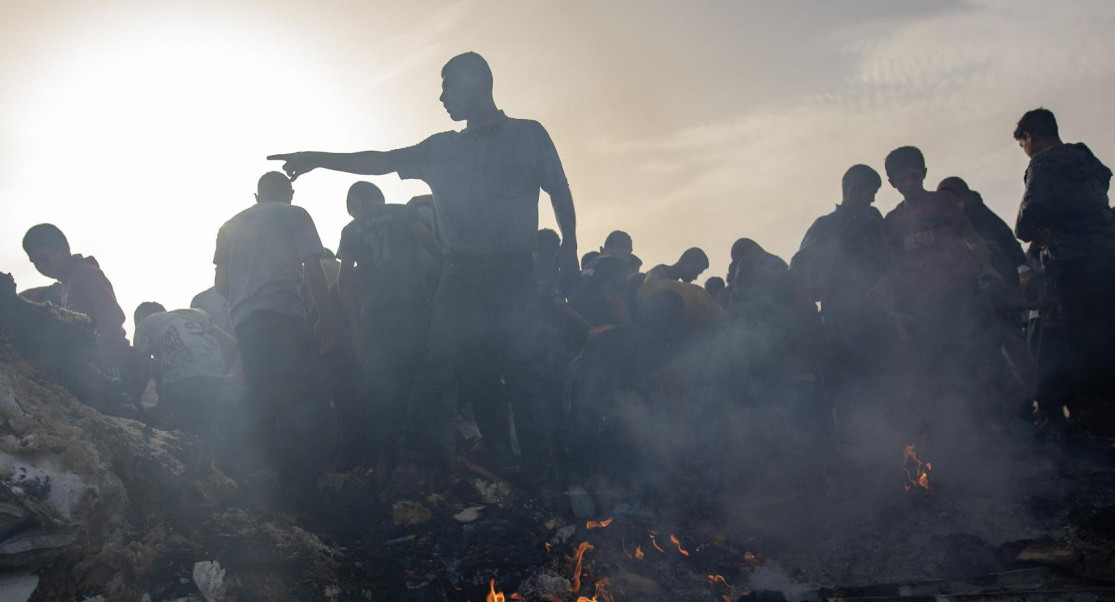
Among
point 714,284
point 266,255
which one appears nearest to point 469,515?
point 266,255

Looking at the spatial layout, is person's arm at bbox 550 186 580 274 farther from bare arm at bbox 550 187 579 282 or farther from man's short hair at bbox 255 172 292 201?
man's short hair at bbox 255 172 292 201

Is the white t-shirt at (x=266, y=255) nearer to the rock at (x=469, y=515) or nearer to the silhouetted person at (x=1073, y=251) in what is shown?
the rock at (x=469, y=515)

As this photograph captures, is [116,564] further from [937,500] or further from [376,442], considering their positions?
[937,500]

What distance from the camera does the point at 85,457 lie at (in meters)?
3.38

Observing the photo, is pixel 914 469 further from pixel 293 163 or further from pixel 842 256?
pixel 293 163

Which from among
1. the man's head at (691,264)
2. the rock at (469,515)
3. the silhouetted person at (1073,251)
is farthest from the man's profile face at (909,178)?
the rock at (469,515)

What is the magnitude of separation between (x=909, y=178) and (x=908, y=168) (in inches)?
3.2

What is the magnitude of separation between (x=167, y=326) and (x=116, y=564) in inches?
113

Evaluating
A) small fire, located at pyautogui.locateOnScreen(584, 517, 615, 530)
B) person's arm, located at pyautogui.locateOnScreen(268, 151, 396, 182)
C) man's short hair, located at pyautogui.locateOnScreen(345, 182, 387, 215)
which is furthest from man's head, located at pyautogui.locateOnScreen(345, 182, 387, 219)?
small fire, located at pyautogui.locateOnScreen(584, 517, 615, 530)

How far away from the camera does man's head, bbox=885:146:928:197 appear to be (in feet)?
18.9

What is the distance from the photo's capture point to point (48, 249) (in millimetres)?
5949

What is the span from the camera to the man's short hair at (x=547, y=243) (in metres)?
7.09

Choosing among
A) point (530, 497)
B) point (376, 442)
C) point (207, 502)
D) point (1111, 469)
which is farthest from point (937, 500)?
point (207, 502)

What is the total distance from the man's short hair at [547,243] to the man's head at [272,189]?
249cm
